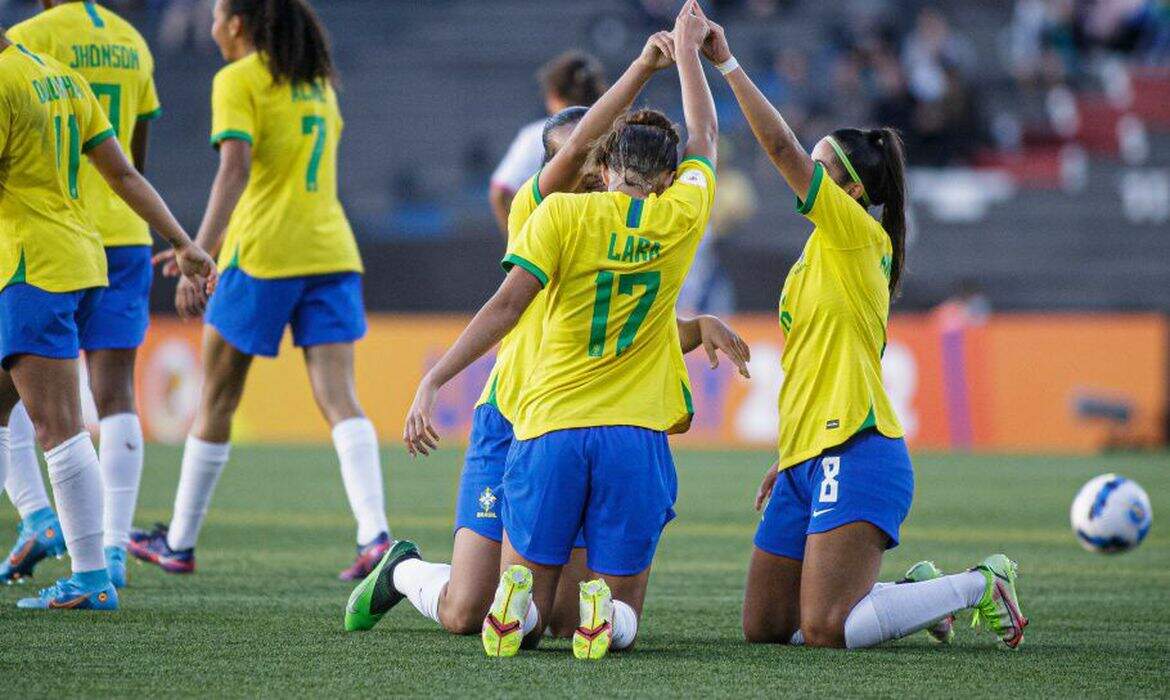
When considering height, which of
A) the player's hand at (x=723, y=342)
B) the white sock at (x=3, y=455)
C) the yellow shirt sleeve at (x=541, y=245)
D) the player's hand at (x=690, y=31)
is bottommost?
the white sock at (x=3, y=455)

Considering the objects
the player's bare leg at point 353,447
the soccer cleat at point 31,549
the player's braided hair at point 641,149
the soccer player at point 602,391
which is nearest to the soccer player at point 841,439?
the player's braided hair at point 641,149

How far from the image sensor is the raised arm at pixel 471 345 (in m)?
4.69

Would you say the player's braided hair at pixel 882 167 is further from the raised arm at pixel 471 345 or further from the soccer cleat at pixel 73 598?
the soccer cleat at pixel 73 598

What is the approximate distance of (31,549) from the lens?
21.4 ft

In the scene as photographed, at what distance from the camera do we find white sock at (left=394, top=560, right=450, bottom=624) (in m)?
5.43

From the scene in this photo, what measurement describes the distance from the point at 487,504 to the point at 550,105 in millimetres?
2736

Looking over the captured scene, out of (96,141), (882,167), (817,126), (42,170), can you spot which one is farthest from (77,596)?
(817,126)

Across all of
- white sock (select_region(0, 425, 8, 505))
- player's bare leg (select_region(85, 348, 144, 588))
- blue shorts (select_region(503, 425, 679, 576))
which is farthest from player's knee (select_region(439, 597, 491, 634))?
player's bare leg (select_region(85, 348, 144, 588))

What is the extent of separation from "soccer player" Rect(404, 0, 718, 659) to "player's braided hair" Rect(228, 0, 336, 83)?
2416 millimetres

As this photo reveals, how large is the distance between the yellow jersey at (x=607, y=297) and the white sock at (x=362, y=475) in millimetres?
2129

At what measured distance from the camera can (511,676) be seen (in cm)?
460

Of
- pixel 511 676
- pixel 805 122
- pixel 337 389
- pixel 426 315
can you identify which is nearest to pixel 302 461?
pixel 426 315

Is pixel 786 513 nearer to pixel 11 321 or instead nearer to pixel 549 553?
pixel 549 553

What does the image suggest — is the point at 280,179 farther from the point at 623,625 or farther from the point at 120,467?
the point at 623,625
